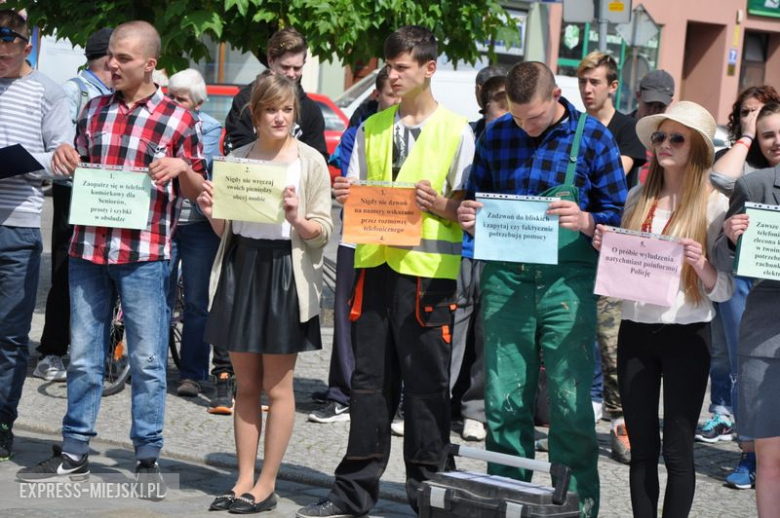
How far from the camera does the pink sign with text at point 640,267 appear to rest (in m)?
5.30

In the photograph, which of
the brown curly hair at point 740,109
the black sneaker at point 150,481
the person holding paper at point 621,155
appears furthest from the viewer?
the person holding paper at point 621,155

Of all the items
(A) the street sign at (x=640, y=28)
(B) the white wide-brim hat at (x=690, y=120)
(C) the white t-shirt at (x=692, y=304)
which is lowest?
(C) the white t-shirt at (x=692, y=304)

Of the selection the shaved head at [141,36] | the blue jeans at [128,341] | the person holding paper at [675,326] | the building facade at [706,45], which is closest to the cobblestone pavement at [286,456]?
the blue jeans at [128,341]

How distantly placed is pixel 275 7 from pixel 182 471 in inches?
181

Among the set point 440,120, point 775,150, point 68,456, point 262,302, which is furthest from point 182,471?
point 775,150

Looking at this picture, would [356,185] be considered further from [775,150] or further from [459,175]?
[775,150]

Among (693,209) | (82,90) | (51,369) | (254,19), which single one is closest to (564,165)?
(693,209)

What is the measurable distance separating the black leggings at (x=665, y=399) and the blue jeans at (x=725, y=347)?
89.8 inches

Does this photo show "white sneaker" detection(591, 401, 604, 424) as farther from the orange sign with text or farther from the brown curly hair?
the orange sign with text

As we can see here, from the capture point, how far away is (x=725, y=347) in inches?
311

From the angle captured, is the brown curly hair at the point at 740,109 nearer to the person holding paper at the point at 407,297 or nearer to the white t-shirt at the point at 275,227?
the person holding paper at the point at 407,297

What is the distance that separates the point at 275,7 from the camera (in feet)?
33.7

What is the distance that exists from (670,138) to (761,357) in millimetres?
967

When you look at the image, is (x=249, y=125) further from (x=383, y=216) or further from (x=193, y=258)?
(x=383, y=216)
